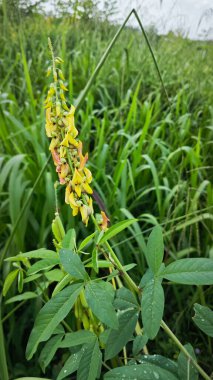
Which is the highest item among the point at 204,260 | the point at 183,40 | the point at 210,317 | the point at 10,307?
the point at 183,40

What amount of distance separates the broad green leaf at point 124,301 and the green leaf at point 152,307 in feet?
0.24

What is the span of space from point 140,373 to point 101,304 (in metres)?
0.12

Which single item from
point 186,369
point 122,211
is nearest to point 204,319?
point 186,369

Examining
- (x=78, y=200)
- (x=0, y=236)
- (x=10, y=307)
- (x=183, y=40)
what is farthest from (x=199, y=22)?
(x=78, y=200)

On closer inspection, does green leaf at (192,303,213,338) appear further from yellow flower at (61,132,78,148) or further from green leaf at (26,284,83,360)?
yellow flower at (61,132,78,148)

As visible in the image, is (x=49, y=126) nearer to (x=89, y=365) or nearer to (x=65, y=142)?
(x=65, y=142)

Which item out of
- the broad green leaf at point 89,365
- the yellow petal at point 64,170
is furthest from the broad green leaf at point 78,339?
the yellow petal at point 64,170

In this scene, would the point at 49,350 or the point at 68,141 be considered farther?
the point at 49,350

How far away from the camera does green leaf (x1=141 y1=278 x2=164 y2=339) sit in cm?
47

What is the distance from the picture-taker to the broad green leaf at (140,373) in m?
0.53

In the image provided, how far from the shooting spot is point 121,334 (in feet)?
1.82

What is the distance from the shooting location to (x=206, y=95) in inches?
105

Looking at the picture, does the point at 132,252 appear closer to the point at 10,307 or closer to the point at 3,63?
the point at 10,307

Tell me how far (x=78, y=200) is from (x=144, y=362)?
0.82 feet
